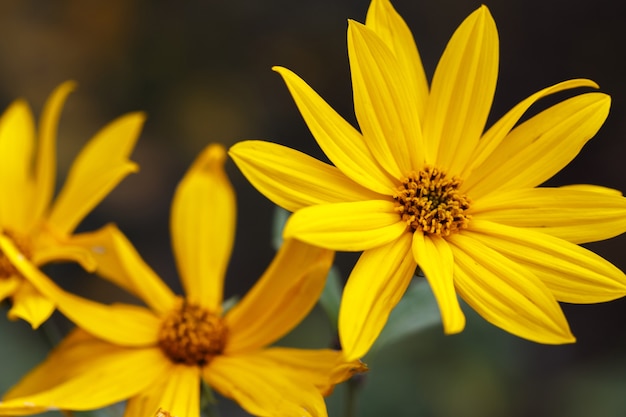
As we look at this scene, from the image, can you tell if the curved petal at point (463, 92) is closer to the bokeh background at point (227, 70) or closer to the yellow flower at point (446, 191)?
the yellow flower at point (446, 191)

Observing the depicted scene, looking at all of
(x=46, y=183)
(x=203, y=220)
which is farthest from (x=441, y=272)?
(x=46, y=183)

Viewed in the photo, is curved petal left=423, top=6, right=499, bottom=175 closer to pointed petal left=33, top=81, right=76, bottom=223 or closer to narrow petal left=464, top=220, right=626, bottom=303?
narrow petal left=464, top=220, right=626, bottom=303

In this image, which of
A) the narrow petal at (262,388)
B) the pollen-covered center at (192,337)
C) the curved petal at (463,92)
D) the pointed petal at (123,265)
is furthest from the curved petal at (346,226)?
the pointed petal at (123,265)

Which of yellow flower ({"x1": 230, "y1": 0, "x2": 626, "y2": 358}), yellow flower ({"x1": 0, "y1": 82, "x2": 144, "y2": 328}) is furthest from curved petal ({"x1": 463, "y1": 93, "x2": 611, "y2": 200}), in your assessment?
yellow flower ({"x1": 0, "y1": 82, "x2": 144, "y2": 328})

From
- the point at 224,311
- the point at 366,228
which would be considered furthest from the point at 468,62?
the point at 224,311

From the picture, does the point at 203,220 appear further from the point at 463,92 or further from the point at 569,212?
the point at 569,212

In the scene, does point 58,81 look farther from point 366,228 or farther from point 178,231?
point 366,228
